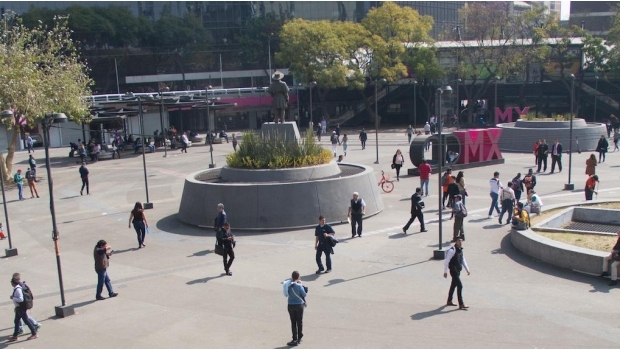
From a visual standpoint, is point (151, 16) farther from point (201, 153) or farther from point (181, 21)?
point (201, 153)

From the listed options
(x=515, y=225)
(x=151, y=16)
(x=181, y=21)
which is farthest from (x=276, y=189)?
(x=151, y=16)

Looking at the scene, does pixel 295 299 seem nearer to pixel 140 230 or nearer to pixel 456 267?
pixel 456 267

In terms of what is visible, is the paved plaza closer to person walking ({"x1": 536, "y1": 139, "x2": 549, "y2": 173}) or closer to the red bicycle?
the red bicycle

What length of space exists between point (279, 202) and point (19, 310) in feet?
32.0

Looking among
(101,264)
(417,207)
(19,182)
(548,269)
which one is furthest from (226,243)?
(19,182)

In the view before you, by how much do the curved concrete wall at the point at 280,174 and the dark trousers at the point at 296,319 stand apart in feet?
34.7

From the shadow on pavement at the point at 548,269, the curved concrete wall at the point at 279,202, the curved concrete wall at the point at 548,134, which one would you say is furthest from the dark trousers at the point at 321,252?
the curved concrete wall at the point at 548,134

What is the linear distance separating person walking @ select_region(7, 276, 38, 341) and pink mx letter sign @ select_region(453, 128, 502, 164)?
939 inches

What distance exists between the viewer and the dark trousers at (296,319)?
1111 cm

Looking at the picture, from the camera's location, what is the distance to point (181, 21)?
75188 mm

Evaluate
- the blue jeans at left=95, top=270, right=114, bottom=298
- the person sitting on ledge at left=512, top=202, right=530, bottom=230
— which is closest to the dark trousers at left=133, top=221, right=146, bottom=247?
the blue jeans at left=95, top=270, right=114, bottom=298

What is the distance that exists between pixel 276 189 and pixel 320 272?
17.8 ft

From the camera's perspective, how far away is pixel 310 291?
566 inches

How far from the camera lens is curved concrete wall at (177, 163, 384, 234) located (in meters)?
20.7
